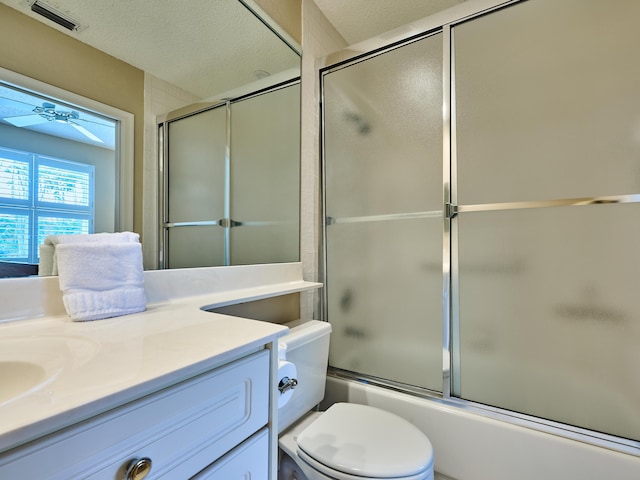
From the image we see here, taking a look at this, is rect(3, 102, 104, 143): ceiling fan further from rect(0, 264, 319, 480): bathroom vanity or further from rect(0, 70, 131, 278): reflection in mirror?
rect(0, 264, 319, 480): bathroom vanity

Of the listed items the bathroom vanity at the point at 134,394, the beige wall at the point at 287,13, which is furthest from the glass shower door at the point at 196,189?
the beige wall at the point at 287,13

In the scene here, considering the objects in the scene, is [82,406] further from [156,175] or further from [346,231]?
[346,231]

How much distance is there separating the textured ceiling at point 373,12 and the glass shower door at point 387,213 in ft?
1.36

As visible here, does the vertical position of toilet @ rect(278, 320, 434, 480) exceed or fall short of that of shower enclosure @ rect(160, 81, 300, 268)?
it falls short

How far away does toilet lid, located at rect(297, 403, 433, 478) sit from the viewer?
929mm

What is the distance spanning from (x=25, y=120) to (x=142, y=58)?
40 cm

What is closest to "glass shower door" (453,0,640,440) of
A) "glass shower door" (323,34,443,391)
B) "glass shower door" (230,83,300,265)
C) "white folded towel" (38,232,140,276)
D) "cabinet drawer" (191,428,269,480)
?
"glass shower door" (323,34,443,391)

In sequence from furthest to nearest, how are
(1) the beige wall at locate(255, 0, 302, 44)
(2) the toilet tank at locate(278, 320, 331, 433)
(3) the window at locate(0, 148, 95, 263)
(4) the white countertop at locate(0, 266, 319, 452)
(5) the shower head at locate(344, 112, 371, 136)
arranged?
(5) the shower head at locate(344, 112, 371, 136) → (1) the beige wall at locate(255, 0, 302, 44) → (2) the toilet tank at locate(278, 320, 331, 433) → (3) the window at locate(0, 148, 95, 263) → (4) the white countertop at locate(0, 266, 319, 452)

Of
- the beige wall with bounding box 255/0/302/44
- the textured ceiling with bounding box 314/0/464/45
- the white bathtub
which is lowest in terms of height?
the white bathtub

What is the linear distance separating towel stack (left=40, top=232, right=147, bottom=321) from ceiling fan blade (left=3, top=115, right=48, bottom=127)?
0.88 feet

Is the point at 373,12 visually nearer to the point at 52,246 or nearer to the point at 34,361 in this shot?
the point at 52,246

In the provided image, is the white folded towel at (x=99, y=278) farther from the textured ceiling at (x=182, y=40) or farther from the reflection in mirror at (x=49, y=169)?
the textured ceiling at (x=182, y=40)

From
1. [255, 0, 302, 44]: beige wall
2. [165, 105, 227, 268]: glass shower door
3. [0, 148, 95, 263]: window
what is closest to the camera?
[0, 148, 95, 263]: window

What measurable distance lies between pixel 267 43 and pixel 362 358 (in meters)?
1.67
